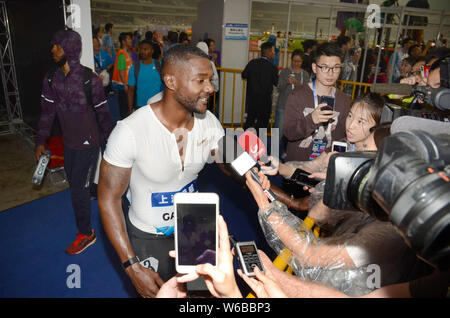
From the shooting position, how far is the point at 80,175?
3.38 metres

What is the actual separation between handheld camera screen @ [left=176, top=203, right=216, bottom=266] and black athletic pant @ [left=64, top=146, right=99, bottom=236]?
231 cm

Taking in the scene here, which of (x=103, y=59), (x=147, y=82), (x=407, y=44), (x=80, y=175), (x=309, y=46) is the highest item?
(x=407, y=44)

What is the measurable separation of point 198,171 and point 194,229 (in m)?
0.90

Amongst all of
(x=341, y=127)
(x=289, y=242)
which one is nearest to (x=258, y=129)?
(x=341, y=127)

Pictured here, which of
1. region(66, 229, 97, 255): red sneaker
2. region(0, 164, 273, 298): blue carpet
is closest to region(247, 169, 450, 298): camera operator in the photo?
region(0, 164, 273, 298): blue carpet

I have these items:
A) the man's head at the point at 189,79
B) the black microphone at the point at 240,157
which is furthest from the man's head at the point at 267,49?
the man's head at the point at 189,79

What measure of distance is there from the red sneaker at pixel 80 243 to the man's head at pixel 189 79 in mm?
2265

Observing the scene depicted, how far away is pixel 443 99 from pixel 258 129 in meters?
5.55

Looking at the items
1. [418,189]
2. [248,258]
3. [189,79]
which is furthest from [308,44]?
[418,189]

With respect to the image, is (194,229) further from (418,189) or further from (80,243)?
(80,243)

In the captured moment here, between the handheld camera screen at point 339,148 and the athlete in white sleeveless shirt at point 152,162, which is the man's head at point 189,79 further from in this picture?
the handheld camera screen at point 339,148

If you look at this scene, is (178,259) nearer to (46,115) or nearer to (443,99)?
(443,99)

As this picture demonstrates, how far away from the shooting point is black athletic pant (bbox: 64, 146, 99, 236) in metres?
3.35
